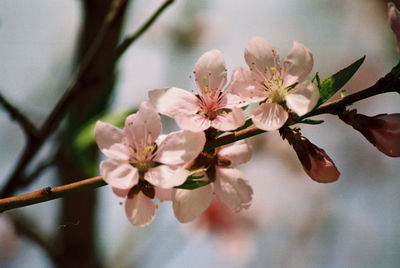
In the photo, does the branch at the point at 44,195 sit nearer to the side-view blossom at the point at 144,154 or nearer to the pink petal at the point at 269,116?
the side-view blossom at the point at 144,154

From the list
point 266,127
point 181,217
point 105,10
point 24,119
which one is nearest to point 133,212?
point 181,217

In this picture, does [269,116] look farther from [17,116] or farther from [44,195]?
[17,116]

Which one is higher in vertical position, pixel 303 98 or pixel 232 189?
pixel 303 98

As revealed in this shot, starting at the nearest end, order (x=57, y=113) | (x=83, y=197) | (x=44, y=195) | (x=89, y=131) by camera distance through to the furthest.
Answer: (x=44, y=195)
(x=89, y=131)
(x=57, y=113)
(x=83, y=197)

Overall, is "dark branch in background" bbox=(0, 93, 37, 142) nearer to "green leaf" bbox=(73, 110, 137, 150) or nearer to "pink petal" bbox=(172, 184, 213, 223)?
"green leaf" bbox=(73, 110, 137, 150)

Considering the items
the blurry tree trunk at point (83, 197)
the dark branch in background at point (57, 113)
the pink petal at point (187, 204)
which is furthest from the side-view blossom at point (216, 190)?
the blurry tree trunk at point (83, 197)

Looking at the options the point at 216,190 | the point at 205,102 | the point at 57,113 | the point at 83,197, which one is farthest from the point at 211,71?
the point at 83,197

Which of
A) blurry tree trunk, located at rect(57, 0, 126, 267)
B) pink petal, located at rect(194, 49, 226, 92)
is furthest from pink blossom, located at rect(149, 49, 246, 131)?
blurry tree trunk, located at rect(57, 0, 126, 267)
